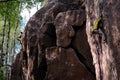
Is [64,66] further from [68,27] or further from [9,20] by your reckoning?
[9,20]

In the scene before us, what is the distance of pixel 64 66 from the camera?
38.5 ft

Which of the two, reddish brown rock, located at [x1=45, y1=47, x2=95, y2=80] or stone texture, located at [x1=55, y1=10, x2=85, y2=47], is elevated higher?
stone texture, located at [x1=55, y1=10, x2=85, y2=47]

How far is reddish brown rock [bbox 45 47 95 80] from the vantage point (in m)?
11.3

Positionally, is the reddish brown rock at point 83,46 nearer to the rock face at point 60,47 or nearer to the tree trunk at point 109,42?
the rock face at point 60,47

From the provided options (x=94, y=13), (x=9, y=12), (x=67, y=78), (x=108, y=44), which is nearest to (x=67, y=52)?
(x=67, y=78)

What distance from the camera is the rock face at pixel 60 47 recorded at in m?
11.6

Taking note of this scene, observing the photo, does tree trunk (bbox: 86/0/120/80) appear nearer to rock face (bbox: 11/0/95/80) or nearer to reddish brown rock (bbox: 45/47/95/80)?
reddish brown rock (bbox: 45/47/95/80)

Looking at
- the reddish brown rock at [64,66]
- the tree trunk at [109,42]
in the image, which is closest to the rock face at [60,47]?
the reddish brown rock at [64,66]

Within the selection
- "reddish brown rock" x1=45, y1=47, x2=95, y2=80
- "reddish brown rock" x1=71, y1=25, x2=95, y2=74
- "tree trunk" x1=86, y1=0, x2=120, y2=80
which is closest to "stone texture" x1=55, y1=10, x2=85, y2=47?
"reddish brown rock" x1=71, y1=25, x2=95, y2=74

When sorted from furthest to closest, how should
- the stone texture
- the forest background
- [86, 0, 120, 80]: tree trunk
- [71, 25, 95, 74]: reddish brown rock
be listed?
the forest background, the stone texture, [71, 25, 95, 74]: reddish brown rock, [86, 0, 120, 80]: tree trunk

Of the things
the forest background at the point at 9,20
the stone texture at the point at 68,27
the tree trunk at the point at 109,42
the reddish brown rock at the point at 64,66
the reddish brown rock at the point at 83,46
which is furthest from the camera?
the forest background at the point at 9,20

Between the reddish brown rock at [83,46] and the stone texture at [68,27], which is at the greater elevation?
the stone texture at [68,27]

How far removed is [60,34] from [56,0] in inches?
145

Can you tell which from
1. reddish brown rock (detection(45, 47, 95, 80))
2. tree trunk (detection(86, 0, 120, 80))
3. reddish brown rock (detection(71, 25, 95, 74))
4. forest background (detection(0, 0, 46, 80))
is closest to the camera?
tree trunk (detection(86, 0, 120, 80))
